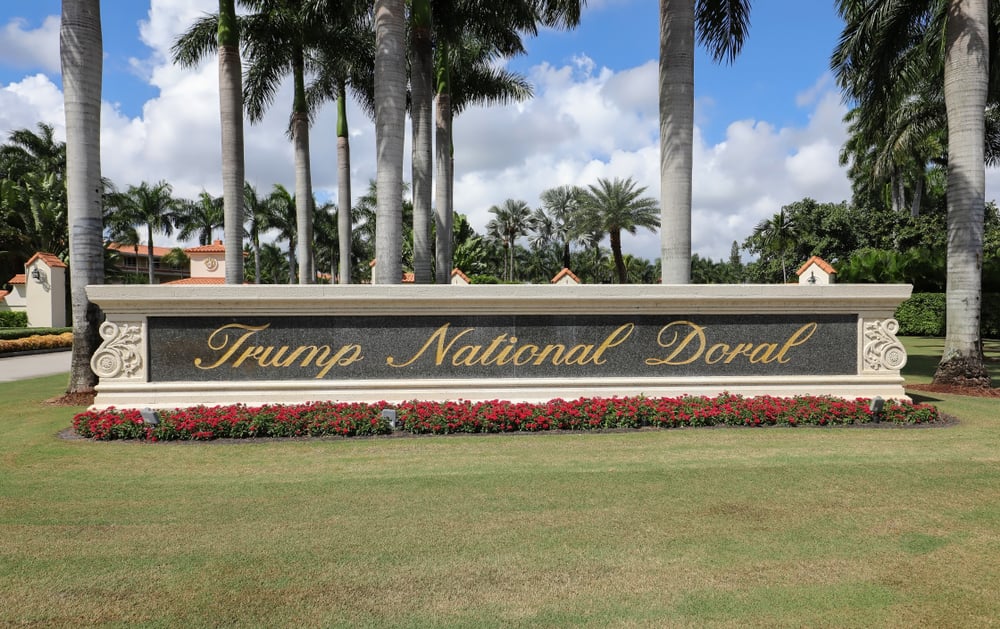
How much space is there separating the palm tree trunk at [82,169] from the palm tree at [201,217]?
4559cm

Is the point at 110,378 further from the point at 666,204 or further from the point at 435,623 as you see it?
the point at 666,204

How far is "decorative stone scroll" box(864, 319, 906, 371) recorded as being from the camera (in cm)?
971

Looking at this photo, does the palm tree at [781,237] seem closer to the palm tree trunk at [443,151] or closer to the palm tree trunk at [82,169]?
the palm tree trunk at [443,151]

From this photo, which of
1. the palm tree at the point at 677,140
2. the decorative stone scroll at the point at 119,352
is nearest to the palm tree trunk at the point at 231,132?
the decorative stone scroll at the point at 119,352

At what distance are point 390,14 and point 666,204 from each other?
6473 mm

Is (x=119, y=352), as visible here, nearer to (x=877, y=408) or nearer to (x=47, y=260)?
(x=877, y=408)

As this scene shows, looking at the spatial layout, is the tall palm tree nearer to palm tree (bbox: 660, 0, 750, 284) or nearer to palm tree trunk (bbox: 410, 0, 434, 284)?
palm tree trunk (bbox: 410, 0, 434, 284)

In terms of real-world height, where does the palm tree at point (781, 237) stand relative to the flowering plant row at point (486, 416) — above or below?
above

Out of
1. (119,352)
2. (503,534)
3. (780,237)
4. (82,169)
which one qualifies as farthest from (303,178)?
(780,237)

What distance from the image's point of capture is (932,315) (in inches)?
1182

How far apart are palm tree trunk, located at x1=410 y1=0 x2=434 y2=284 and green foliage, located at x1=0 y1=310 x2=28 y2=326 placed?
3250 cm

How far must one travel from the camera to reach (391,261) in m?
11.3

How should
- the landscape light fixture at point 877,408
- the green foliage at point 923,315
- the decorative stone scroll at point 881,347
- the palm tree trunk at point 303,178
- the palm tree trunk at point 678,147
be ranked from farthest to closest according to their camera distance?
the green foliage at point 923,315 < the palm tree trunk at point 303,178 < the palm tree trunk at point 678,147 < the decorative stone scroll at point 881,347 < the landscape light fixture at point 877,408

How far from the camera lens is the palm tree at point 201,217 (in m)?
53.3
